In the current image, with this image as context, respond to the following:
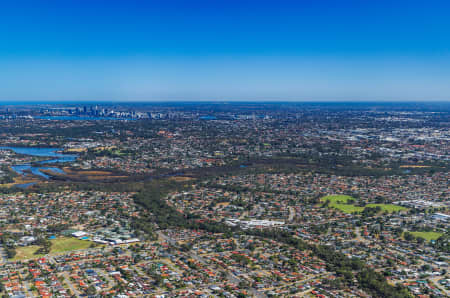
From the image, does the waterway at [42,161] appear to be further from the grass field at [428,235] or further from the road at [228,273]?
the grass field at [428,235]

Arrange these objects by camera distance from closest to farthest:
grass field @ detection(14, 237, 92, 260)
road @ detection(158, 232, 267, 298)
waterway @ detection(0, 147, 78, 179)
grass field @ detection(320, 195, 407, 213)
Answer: road @ detection(158, 232, 267, 298)
grass field @ detection(14, 237, 92, 260)
grass field @ detection(320, 195, 407, 213)
waterway @ detection(0, 147, 78, 179)

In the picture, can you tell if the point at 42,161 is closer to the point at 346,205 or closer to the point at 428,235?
the point at 346,205

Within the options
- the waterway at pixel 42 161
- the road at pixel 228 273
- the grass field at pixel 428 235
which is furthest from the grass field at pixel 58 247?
the grass field at pixel 428 235

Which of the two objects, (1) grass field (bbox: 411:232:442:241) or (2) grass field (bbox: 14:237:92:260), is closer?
(2) grass field (bbox: 14:237:92:260)

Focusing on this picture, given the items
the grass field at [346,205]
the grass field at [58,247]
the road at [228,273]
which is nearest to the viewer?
the road at [228,273]

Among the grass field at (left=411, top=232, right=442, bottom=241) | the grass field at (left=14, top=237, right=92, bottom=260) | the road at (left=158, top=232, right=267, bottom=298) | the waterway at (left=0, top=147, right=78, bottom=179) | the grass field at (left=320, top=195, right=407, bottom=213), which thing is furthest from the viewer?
the waterway at (left=0, top=147, right=78, bottom=179)

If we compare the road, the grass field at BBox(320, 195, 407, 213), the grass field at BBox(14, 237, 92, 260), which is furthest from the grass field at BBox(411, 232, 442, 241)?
the grass field at BBox(14, 237, 92, 260)

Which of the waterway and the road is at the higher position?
the waterway

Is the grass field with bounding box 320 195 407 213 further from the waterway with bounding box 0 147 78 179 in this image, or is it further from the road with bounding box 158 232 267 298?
the waterway with bounding box 0 147 78 179

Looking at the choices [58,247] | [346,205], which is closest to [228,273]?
[58,247]
